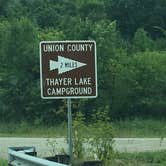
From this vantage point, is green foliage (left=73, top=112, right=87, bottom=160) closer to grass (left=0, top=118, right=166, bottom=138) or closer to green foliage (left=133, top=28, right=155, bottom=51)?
grass (left=0, top=118, right=166, bottom=138)

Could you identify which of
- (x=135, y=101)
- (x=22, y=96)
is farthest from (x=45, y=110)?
(x=135, y=101)

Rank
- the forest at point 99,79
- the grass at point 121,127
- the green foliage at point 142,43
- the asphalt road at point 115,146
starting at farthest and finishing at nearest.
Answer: the green foliage at point 142,43
the forest at point 99,79
the grass at point 121,127
the asphalt road at point 115,146

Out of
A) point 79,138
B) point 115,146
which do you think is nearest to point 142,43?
point 115,146

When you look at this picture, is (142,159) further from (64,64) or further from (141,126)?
(141,126)

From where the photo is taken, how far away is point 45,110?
44.8 meters

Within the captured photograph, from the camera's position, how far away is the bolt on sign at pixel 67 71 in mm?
9828

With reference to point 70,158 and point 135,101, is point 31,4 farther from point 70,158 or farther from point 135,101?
point 70,158

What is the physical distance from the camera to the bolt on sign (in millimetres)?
9828

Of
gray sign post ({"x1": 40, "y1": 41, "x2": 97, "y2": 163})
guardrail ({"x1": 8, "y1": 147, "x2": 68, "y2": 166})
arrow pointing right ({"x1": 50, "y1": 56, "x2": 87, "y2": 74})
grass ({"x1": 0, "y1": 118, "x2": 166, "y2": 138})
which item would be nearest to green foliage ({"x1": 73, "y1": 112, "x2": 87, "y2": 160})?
guardrail ({"x1": 8, "y1": 147, "x2": 68, "y2": 166})

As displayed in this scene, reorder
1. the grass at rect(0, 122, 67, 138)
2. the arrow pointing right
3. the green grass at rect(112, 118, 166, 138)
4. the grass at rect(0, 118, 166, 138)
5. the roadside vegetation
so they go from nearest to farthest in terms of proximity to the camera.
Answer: the arrow pointing right < the roadside vegetation < the green grass at rect(112, 118, 166, 138) < the grass at rect(0, 118, 166, 138) < the grass at rect(0, 122, 67, 138)

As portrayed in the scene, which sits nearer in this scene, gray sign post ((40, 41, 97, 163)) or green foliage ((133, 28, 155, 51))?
gray sign post ((40, 41, 97, 163))

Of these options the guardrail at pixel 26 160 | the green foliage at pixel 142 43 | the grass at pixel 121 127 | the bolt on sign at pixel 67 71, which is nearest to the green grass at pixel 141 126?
the grass at pixel 121 127

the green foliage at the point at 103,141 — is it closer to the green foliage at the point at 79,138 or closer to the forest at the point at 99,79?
the green foliage at the point at 79,138

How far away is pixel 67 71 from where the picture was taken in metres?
9.82
